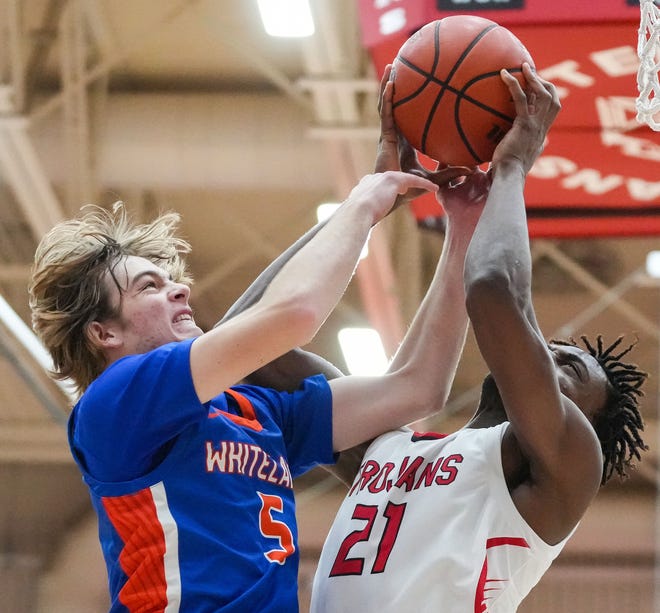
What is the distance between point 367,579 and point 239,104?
784 cm

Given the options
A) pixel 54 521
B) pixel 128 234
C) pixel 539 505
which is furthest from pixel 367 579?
pixel 54 521

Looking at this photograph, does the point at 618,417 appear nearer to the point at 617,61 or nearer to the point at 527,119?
the point at 527,119

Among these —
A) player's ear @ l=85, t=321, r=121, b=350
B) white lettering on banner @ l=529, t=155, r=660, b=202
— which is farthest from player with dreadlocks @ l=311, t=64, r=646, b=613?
white lettering on banner @ l=529, t=155, r=660, b=202

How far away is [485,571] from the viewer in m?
3.19

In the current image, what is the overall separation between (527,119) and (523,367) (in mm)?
664

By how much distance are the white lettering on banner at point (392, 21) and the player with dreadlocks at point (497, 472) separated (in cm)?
253

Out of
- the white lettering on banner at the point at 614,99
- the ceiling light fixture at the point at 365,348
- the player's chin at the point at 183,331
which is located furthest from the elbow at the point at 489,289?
the ceiling light fixture at the point at 365,348

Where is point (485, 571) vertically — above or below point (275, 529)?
below

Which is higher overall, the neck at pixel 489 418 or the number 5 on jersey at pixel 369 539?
the neck at pixel 489 418

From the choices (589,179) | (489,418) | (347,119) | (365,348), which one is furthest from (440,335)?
(365,348)

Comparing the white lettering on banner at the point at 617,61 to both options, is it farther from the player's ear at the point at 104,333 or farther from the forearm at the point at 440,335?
the player's ear at the point at 104,333

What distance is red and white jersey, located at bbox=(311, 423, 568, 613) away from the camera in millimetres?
3162

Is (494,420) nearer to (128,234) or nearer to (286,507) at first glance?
(286,507)

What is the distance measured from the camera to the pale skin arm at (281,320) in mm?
2910
